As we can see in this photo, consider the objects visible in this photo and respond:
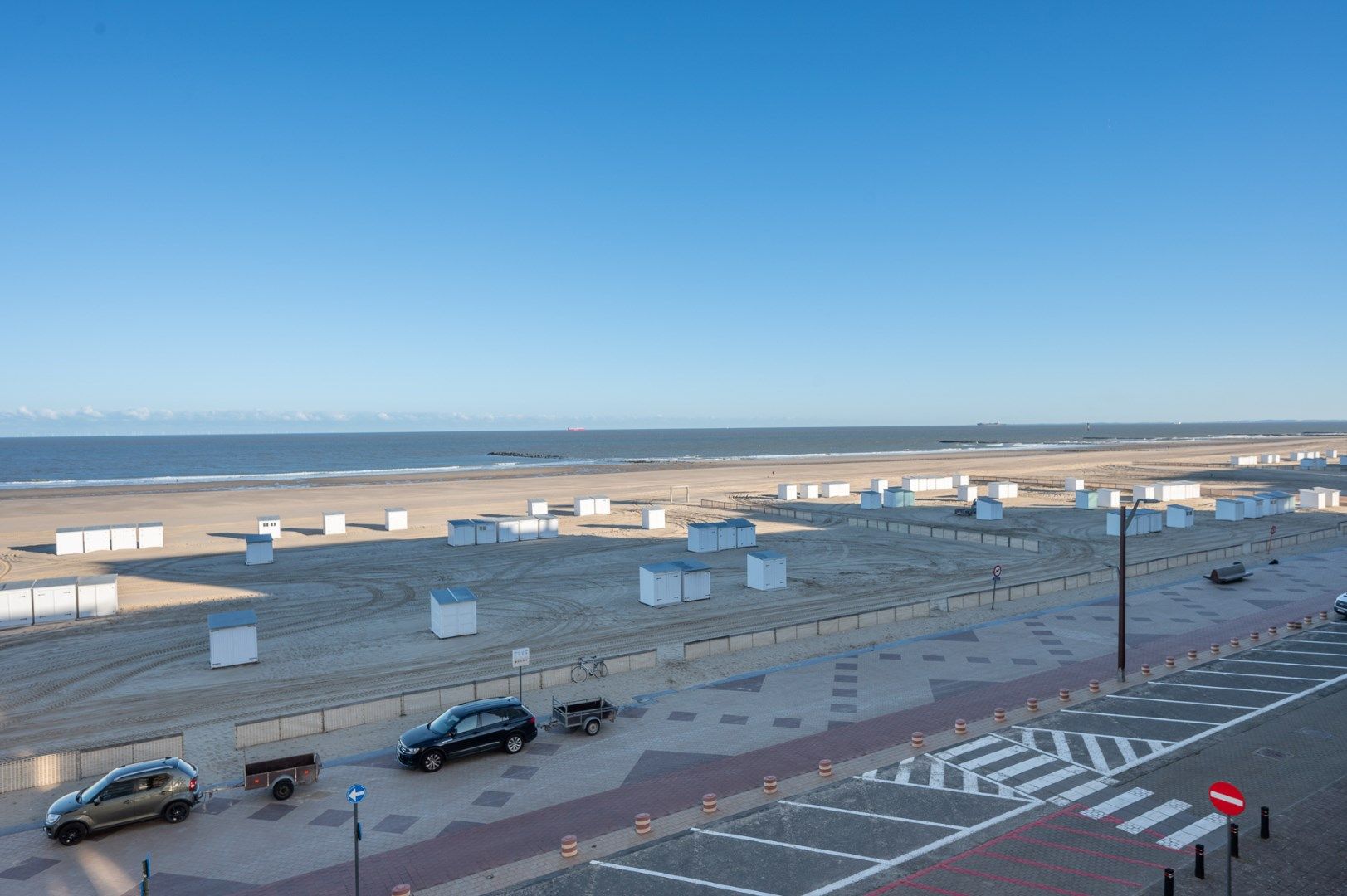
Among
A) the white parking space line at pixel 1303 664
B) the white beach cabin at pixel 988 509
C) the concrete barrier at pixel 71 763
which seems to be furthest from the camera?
the white beach cabin at pixel 988 509

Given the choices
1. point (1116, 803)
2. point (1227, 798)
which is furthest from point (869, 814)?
point (1227, 798)

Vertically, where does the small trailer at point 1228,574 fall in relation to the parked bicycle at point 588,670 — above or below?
above

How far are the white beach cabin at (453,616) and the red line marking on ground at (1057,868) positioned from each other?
2233cm

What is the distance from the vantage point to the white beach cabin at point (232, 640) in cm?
2823

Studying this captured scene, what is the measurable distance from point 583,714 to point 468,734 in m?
3.10

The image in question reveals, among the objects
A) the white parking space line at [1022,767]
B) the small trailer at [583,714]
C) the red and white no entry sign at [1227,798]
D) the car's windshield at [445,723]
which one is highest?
the red and white no entry sign at [1227,798]

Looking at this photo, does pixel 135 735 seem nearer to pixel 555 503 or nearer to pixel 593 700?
pixel 593 700

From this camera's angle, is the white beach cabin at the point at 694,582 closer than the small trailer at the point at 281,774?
No

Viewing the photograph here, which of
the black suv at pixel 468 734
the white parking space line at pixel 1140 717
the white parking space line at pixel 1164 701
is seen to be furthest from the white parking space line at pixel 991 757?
the black suv at pixel 468 734

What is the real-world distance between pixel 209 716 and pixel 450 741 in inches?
385

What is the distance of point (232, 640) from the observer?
93.2 feet

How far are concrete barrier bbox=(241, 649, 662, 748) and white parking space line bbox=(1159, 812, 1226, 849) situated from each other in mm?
15950

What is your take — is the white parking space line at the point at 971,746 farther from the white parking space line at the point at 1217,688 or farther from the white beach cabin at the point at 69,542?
the white beach cabin at the point at 69,542

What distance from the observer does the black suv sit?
745 inches
